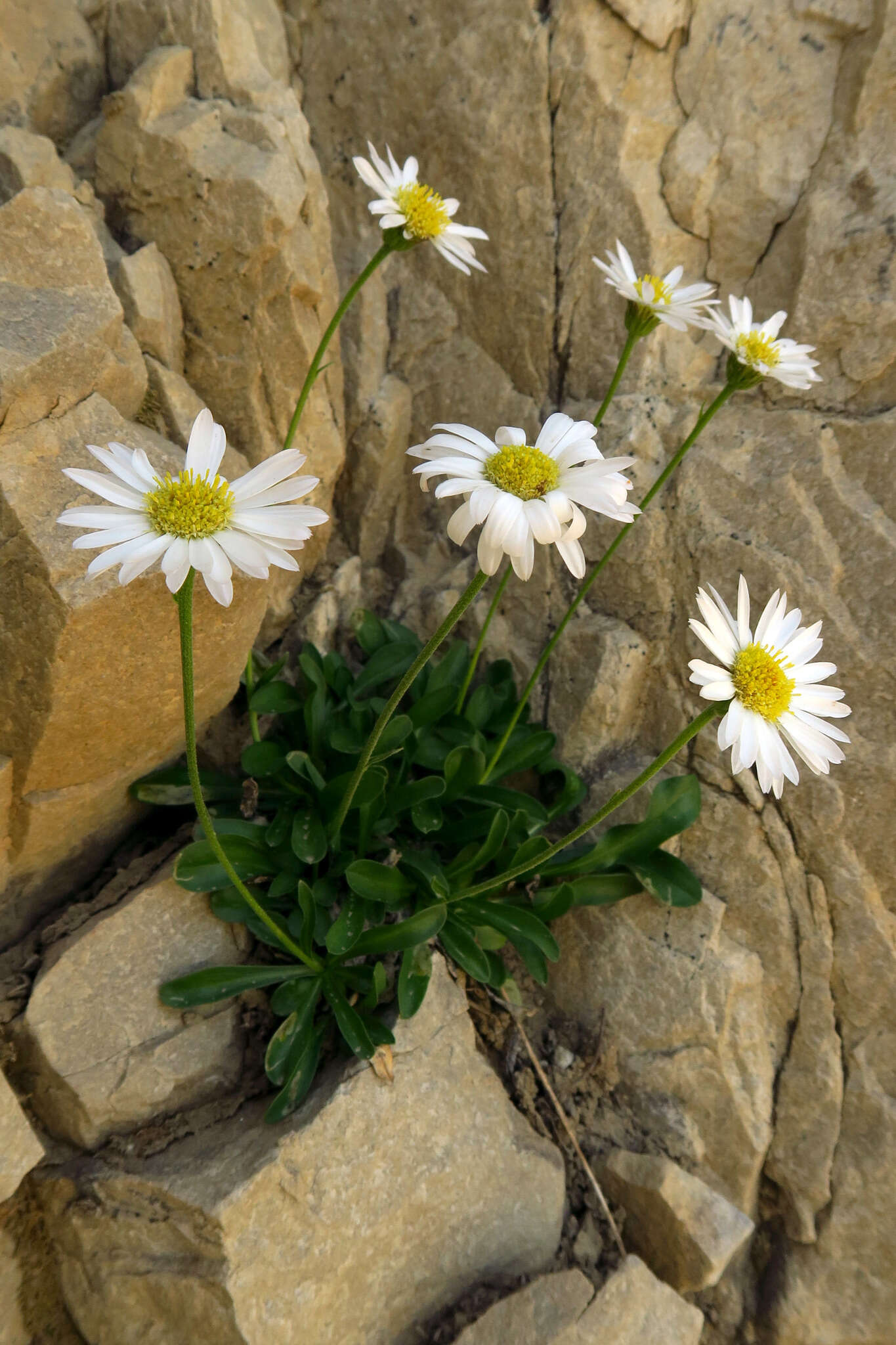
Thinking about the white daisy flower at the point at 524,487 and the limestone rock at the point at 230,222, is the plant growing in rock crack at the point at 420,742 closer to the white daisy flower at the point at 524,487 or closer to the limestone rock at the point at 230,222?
the white daisy flower at the point at 524,487

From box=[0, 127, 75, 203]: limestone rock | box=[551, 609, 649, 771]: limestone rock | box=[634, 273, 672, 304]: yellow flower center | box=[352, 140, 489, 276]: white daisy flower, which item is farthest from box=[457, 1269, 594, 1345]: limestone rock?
box=[0, 127, 75, 203]: limestone rock

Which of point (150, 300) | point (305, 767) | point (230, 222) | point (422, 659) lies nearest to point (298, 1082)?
point (305, 767)

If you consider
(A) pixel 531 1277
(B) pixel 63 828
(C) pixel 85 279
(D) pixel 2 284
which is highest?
(C) pixel 85 279

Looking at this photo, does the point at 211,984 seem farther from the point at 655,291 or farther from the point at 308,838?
the point at 655,291

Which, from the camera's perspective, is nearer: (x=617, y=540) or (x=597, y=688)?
(x=617, y=540)

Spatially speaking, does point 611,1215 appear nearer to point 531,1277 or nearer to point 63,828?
point 531,1277

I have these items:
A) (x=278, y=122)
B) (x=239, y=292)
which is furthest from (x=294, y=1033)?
(x=278, y=122)

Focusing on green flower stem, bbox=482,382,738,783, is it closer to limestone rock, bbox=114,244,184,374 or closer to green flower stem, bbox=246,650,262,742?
green flower stem, bbox=246,650,262,742
